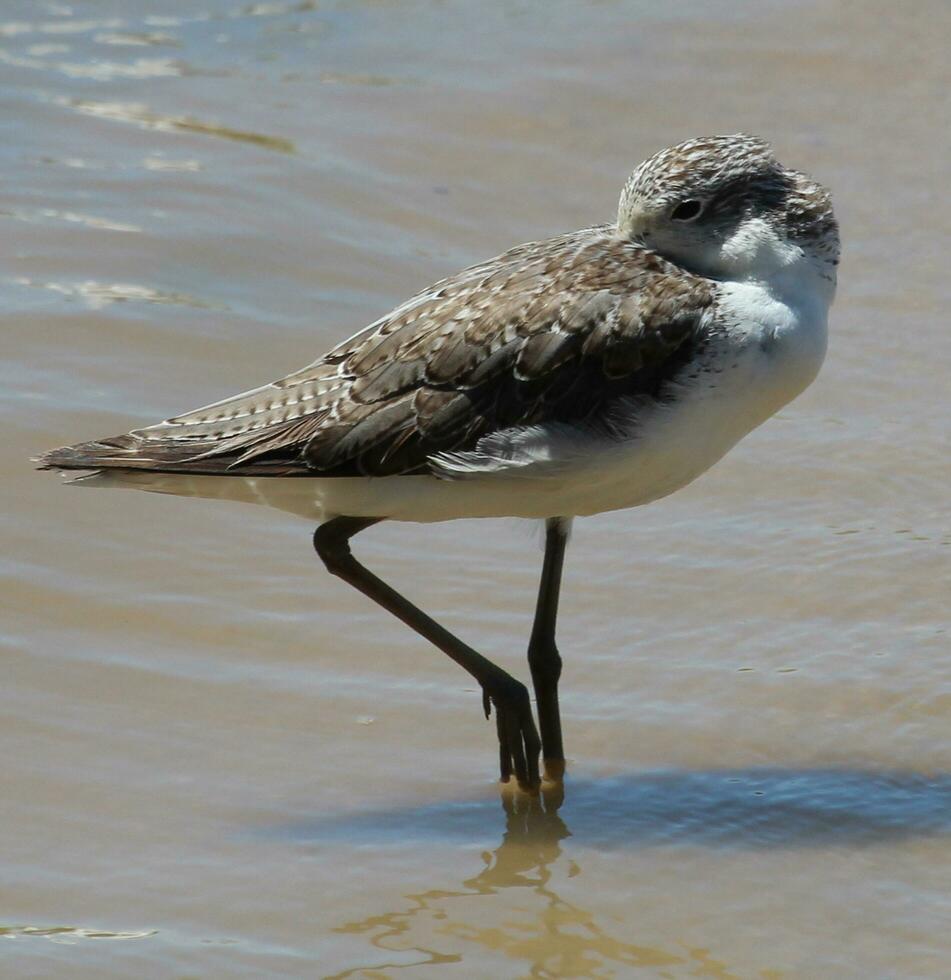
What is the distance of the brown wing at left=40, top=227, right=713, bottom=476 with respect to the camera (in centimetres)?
679

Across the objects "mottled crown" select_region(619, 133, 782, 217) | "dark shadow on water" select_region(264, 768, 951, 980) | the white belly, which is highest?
"mottled crown" select_region(619, 133, 782, 217)

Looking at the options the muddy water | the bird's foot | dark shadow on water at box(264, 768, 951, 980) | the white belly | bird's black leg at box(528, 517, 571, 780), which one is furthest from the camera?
bird's black leg at box(528, 517, 571, 780)

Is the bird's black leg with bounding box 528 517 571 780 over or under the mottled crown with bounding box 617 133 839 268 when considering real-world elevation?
under

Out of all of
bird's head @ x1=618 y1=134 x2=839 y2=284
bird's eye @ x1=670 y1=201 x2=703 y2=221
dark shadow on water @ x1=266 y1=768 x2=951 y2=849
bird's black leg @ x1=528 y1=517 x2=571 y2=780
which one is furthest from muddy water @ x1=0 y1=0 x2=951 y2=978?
bird's eye @ x1=670 y1=201 x2=703 y2=221

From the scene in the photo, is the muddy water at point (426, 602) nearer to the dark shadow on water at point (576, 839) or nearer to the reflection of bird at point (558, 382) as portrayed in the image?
the dark shadow on water at point (576, 839)

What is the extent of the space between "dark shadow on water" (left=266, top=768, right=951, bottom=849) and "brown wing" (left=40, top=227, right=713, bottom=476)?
139cm

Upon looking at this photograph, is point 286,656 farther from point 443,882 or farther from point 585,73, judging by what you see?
point 585,73

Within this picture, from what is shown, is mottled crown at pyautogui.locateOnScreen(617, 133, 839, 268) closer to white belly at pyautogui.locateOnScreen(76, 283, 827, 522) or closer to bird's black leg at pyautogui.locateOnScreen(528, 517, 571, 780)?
white belly at pyautogui.locateOnScreen(76, 283, 827, 522)

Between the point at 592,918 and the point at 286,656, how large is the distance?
7.58 ft

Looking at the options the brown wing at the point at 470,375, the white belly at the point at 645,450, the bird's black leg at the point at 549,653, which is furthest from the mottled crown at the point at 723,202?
the bird's black leg at the point at 549,653

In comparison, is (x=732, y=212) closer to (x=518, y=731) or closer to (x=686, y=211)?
(x=686, y=211)

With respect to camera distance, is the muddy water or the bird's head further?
the bird's head

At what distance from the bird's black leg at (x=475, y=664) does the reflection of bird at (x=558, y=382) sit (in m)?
0.01

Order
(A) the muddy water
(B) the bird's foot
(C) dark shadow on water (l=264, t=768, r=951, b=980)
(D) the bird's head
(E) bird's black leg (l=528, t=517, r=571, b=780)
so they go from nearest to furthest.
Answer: (C) dark shadow on water (l=264, t=768, r=951, b=980) → (A) the muddy water → (D) the bird's head → (B) the bird's foot → (E) bird's black leg (l=528, t=517, r=571, b=780)
